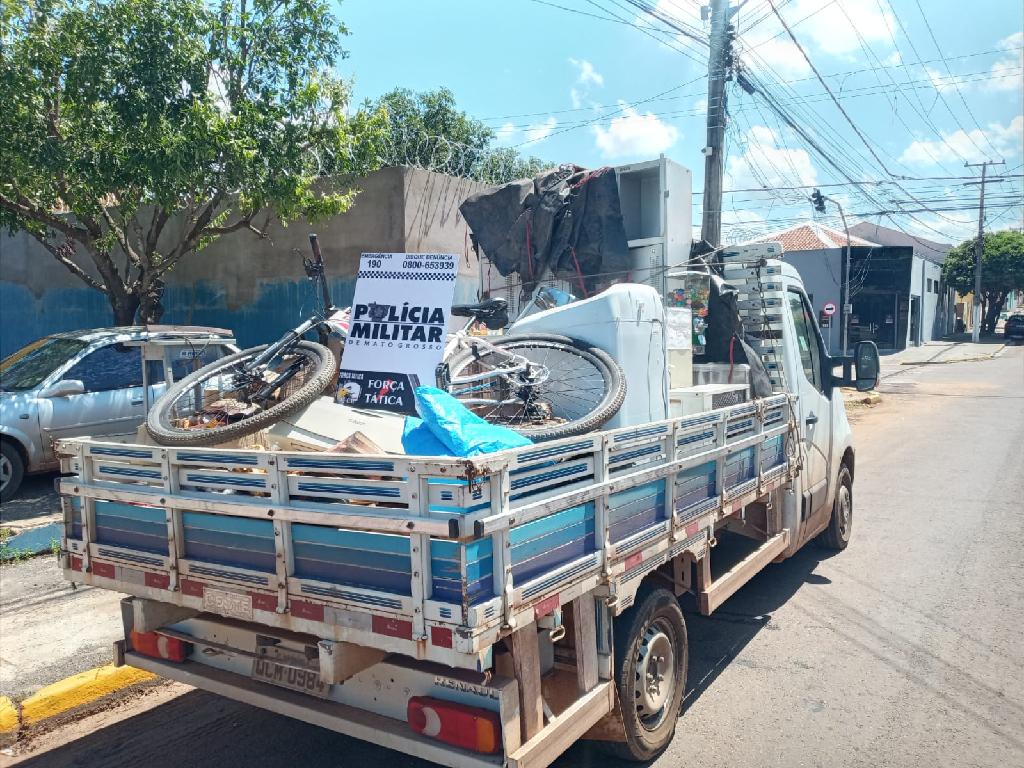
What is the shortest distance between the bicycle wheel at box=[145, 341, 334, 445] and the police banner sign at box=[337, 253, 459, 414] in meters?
0.27

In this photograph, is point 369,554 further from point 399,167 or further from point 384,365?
point 399,167

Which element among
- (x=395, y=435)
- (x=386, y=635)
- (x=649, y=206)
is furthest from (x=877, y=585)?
(x=386, y=635)

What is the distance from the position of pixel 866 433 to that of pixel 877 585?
8.76 meters

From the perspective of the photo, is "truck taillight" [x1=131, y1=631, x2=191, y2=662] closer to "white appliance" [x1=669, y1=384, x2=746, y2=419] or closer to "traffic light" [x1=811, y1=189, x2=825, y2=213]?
"white appliance" [x1=669, y1=384, x2=746, y2=419]

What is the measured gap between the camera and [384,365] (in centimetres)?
480

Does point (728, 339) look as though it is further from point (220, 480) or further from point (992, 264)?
point (992, 264)

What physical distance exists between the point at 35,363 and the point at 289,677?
25.0ft

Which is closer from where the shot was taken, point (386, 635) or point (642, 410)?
point (386, 635)

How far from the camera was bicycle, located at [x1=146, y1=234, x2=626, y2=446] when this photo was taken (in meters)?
4.77

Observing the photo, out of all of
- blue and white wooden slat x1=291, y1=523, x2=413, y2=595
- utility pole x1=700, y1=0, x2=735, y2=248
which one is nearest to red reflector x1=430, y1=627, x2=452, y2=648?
blue and white wooden slat x1=291, y1=523, x2=413, y2=595

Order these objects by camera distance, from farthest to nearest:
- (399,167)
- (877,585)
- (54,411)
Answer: (399,167) → (54,411) → (877,585)

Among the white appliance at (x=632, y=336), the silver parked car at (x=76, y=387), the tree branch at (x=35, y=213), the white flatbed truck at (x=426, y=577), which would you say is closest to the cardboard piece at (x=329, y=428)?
the white flatbed truck at (x=426, y=577)

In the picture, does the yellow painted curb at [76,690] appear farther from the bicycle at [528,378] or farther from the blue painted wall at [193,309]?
the blue painted wall at [193,309]

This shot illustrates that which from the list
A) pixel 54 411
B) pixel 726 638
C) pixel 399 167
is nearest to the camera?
pixel 726 638
